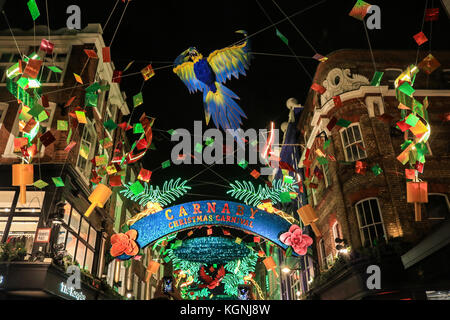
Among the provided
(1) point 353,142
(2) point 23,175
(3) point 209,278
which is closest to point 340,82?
(1) point 353,142

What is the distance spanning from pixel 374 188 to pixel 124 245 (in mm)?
10867

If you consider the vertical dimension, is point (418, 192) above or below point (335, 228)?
below

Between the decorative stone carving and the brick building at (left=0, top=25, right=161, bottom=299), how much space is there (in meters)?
11.3

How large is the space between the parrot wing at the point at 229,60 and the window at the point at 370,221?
828 centimetres

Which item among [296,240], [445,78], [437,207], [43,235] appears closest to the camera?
[43,235]

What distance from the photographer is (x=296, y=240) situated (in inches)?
514

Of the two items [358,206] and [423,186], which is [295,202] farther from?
[423,186]

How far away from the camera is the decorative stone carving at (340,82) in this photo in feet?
54.3

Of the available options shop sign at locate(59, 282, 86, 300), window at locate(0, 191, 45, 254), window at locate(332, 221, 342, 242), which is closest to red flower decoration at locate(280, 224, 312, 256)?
window at locate(332, 221, 342, 242)

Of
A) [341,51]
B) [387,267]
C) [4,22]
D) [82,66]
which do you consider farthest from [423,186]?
[4,22]

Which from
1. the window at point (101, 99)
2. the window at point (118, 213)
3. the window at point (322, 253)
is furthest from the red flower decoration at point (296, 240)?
the window at point (118, 213)

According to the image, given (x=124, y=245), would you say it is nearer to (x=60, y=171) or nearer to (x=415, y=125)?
(x=60, y=171)

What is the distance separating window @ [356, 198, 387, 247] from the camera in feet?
45.9
